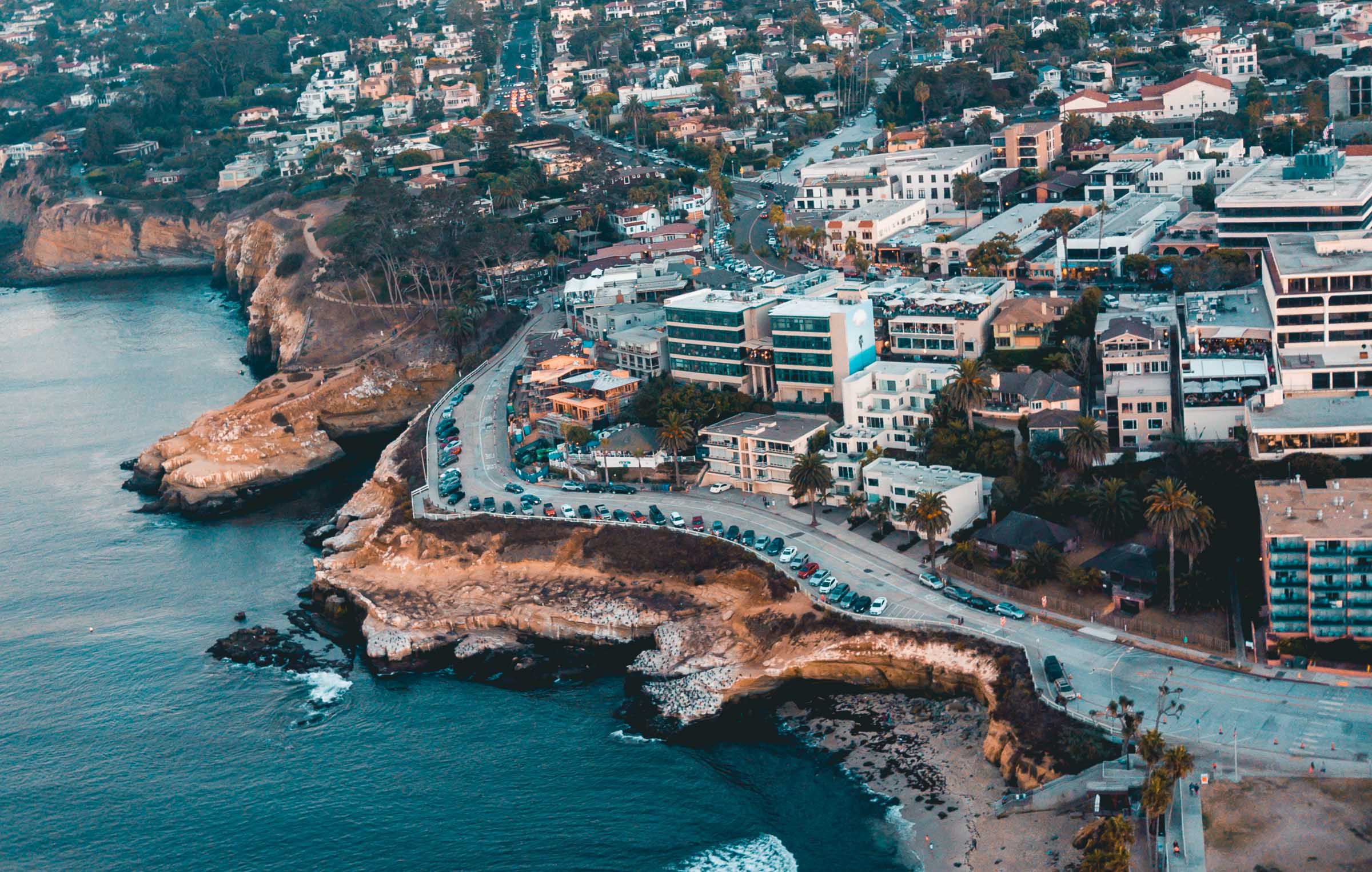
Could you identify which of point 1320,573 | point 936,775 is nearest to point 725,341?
point 936,775

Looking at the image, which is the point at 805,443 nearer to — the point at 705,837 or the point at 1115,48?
the point at 705,837

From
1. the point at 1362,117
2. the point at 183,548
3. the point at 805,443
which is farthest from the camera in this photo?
the point at 1362,117

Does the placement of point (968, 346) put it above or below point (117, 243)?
above

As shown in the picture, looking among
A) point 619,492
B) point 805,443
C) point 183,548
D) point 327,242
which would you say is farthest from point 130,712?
point 327,242

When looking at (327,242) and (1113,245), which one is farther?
(327,242)

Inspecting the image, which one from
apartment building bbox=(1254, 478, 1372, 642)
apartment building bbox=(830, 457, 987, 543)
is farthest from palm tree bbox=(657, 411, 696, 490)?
apartment building bbox=(1254, 478, 1372, 642)

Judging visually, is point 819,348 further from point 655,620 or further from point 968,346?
point 655,620
